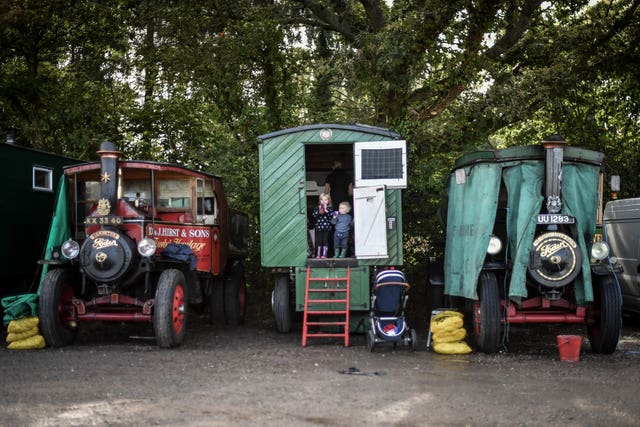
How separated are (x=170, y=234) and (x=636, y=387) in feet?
21.9

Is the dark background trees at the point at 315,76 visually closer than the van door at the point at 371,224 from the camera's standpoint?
No

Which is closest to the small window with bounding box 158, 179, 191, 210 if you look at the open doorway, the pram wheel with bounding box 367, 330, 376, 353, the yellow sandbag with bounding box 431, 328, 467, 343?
Answer: the open doorway

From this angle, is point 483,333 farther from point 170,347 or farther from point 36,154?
point 36,154

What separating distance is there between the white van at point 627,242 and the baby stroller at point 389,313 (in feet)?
13.1

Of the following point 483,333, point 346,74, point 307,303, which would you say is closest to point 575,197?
point 483,333

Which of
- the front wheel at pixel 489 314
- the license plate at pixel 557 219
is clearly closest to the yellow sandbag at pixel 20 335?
the front wheel at pixel 489 314

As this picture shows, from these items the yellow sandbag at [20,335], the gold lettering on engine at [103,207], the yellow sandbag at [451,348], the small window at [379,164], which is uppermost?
the small window at [379,164]

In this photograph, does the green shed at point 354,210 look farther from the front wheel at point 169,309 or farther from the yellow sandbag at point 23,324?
the yellow sandbag at point 23,324

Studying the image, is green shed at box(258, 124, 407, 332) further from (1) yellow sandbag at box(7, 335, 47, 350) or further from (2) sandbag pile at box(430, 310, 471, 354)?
(1) yellow sandbag at box(7, 335, 47, 350)

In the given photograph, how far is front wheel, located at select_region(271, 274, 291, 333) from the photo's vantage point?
42.1 feet

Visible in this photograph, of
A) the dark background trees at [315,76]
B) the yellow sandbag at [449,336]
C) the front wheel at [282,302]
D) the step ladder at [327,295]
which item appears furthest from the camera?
the dark background trees at [315,76]

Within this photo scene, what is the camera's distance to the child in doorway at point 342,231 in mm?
13125

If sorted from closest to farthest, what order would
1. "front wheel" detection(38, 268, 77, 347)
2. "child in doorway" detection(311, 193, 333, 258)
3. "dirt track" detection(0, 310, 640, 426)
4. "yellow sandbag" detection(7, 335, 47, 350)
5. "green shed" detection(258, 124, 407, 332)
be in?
1. "dirt track" detection(0, 310, 640, 426)
2. "front wheel" detection(38, 268, 77, 347)
3. "yellow sandbag" detection(7, 335, 47, 350)
4. "green shed" detection(258, 124, 407, 332)
5. "child in doorway" detection(311, 193, 333, 258)

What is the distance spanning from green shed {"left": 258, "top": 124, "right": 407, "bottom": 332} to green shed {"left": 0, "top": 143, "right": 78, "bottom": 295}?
12.0 feet
